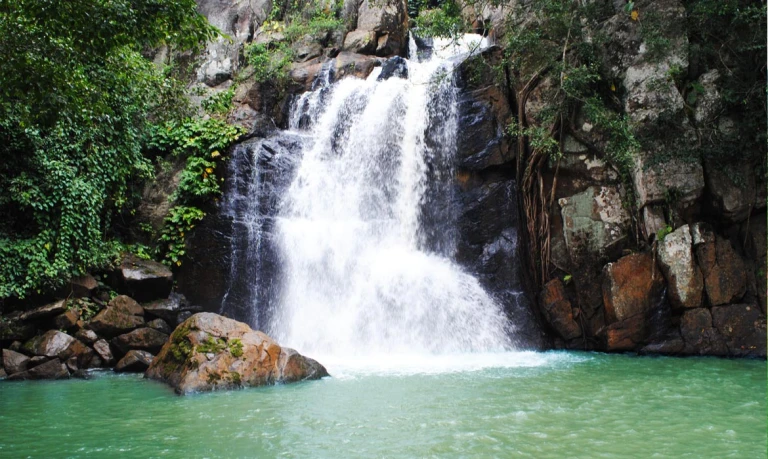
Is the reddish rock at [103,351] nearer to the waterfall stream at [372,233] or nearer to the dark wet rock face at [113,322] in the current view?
the dark wet rock face at [113,322]

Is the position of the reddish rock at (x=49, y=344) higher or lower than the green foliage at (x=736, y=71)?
lower

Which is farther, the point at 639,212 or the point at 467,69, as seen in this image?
the point at 467,69

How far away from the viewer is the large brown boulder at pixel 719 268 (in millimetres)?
9969

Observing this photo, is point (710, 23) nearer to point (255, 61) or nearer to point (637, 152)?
point (637, 152)

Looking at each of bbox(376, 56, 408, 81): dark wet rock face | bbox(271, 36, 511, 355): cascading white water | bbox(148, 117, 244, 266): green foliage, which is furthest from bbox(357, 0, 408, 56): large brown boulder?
bbox(148, 117, 244, 266): green foliage

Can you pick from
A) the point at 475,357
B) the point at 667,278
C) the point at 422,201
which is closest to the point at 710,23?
the point at 667,278

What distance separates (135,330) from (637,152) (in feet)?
34.7

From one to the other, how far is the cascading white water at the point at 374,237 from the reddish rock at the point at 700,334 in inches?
130

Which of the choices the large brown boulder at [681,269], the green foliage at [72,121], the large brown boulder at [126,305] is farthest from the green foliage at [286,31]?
the large brown boulder at [681,269]

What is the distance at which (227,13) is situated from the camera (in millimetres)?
20516

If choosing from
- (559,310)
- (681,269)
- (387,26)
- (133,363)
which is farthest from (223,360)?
(387,26)

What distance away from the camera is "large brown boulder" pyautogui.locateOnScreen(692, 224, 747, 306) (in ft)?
32.7

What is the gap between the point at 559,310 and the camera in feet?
37.0

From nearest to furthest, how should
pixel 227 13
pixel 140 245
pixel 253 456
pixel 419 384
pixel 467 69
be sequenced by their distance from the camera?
pixel 253 456 → pixel 419 384 → pixel 140 245 → pixel 467 69 → pixel 227 13
